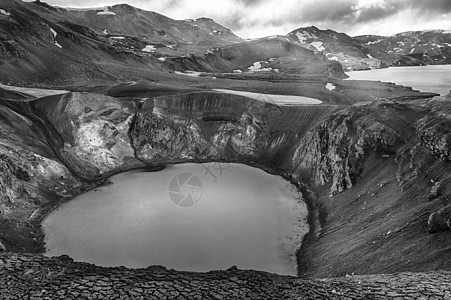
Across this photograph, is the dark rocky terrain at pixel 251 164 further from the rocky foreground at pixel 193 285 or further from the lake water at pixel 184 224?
the lake water at pixel 184 224

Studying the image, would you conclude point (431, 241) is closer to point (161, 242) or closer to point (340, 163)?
point (340, 163)

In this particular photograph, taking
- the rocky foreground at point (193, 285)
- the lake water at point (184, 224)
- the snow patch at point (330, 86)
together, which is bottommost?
the rocky foreground at point (193, 285)

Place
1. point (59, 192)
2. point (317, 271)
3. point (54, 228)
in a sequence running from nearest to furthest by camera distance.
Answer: point (317, 271)
point (54, 228)
point (59, 192)

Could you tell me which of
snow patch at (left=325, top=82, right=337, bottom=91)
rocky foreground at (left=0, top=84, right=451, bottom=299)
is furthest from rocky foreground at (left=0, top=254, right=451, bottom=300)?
snow patch at (left=325, top=82, right=337, bottom=91)

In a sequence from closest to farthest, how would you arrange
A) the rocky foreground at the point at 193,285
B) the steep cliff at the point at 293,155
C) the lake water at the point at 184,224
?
the rocky foreground at the point at 193,285 < the steep cliff at the point at 293,155 < the lake water at the point at 184,224

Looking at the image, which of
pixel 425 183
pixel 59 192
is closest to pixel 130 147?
pixel 59 192

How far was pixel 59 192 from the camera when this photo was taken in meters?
58.9

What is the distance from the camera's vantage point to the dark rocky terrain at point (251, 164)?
23.7m

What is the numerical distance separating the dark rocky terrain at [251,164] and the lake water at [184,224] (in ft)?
10.3

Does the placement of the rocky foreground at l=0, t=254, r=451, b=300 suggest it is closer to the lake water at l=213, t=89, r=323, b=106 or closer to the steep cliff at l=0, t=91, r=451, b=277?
the steep cliff at l=0, t=91, r=451, b=277

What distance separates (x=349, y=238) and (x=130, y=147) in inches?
2230

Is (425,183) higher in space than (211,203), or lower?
lower

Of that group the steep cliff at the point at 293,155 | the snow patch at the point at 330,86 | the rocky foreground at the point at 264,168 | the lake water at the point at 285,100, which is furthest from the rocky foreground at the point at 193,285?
the snow patch at the point at 330,86

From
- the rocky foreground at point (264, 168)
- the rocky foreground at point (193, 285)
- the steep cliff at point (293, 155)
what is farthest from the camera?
the steep cliff at point (293, 155)
